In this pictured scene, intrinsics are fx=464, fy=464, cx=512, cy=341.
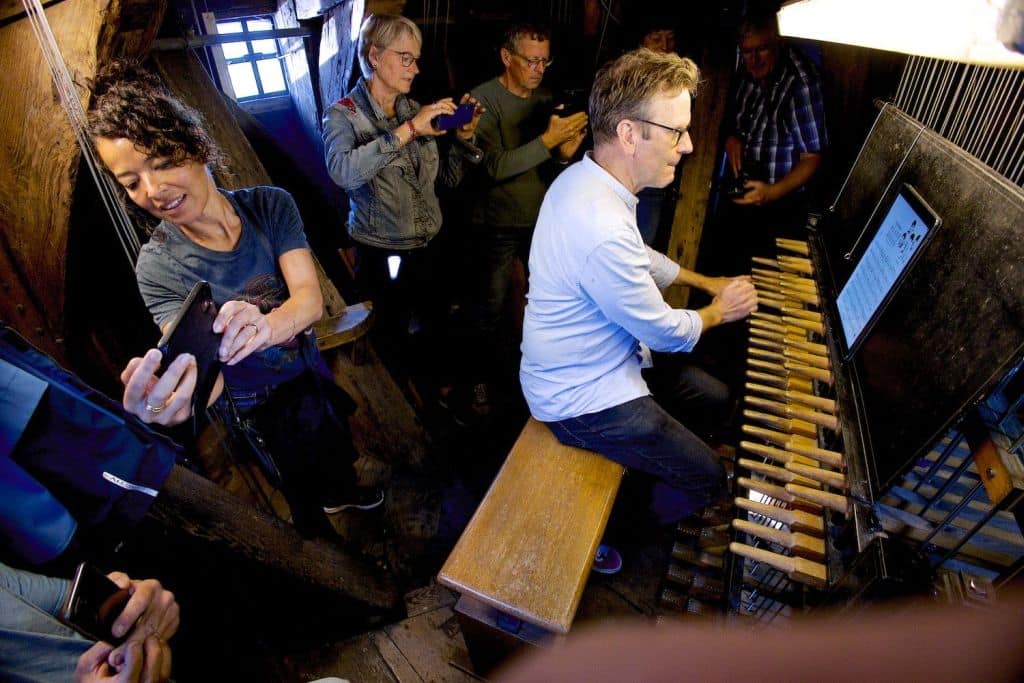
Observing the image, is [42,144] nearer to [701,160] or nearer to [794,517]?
[794,517]

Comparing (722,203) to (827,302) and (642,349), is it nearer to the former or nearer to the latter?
(827,302)

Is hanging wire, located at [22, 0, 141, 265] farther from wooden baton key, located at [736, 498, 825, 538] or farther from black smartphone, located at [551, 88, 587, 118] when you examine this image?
black smartphone, located at [551, 88, 587, 118]

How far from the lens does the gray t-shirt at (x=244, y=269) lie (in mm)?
1840

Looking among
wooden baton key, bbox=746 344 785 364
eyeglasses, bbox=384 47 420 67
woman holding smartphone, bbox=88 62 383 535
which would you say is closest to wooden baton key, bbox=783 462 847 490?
wooden baton key, bbox=746 344 785 364

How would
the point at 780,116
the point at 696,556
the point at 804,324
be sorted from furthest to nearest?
the point at 780,116, the point at 696,556, the point at 804,324

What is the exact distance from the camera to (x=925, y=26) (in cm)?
108

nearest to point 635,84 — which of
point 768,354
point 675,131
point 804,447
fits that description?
point 675,131

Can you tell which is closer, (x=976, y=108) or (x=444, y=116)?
(x=976, y=108)

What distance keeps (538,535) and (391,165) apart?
2412 millimetres

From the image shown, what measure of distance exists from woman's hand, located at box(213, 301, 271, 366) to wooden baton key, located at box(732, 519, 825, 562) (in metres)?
1.87

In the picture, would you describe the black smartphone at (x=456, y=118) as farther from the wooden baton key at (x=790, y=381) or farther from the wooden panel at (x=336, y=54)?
the wooden baton key at (x=790, y=381)

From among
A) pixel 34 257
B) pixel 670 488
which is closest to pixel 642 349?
pixel 670 488

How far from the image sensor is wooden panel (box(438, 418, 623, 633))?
176 cm

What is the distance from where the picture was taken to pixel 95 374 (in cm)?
254
